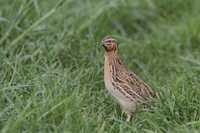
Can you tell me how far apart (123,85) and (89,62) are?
0.99m

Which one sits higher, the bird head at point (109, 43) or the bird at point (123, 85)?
the bird head at point (109, 43)

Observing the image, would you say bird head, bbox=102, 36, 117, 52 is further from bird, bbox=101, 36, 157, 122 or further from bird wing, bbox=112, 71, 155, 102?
bird wing, bbox=112, 71, 155, 102

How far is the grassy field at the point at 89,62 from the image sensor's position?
6.23 meters

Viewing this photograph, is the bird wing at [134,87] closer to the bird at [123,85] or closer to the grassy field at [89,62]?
the bird at [123,85]

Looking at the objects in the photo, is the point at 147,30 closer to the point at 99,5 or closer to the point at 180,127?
the point at 99,5

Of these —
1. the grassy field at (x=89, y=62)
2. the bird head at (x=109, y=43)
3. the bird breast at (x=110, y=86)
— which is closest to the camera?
the grassy field at (x=89, y=62)

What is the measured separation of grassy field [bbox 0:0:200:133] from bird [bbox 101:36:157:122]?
103 millimetres

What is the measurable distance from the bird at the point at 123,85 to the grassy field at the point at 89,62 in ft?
0.34

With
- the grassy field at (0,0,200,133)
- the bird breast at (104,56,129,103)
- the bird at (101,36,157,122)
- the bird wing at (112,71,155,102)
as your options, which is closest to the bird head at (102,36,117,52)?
the bird at (101,36,157,122)

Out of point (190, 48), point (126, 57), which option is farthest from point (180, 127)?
point (190, 48)

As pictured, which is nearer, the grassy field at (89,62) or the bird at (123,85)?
the grassy field at (89,62)

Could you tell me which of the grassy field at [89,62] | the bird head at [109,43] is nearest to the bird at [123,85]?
the bird head at [109,43]

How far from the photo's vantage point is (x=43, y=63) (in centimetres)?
743

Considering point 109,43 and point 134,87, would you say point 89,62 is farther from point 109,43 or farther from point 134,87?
point 134,87
